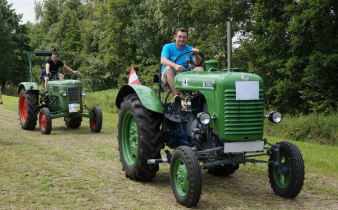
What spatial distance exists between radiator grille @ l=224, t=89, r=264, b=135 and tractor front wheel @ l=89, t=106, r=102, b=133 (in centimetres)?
611

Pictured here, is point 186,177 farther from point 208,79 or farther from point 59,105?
point 59,105

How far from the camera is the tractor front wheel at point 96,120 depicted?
10.9 m

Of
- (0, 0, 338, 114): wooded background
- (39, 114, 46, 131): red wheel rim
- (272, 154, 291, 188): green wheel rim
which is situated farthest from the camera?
(0, 0, 338, 114): wooded background

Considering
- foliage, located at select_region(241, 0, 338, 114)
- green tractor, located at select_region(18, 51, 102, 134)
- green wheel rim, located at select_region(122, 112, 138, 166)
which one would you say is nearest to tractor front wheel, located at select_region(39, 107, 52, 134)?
green tractor, located at select_region(18, 51, 102, 134)

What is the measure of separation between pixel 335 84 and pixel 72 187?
11.3 meters

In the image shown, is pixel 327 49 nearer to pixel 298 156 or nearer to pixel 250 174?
pixel 250 174

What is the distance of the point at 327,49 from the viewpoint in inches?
593

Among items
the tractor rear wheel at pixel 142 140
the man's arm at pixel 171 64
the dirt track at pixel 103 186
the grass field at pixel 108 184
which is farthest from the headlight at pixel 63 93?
the man's arm at pixel 171 64

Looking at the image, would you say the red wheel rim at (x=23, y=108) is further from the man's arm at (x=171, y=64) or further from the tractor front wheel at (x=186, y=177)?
the tractor front wheel at (x=186, y=177)

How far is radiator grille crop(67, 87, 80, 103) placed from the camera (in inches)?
435

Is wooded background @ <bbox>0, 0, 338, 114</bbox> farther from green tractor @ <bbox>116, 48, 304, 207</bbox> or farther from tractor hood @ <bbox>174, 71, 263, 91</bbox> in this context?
tractor hood @ <bbox>174, 71, 263, 91</bbox>

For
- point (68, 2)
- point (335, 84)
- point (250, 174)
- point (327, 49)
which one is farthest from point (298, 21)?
point (68, 2)

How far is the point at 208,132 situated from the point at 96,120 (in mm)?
5884

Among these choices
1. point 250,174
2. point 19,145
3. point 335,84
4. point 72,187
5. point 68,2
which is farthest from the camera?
point 68,2
